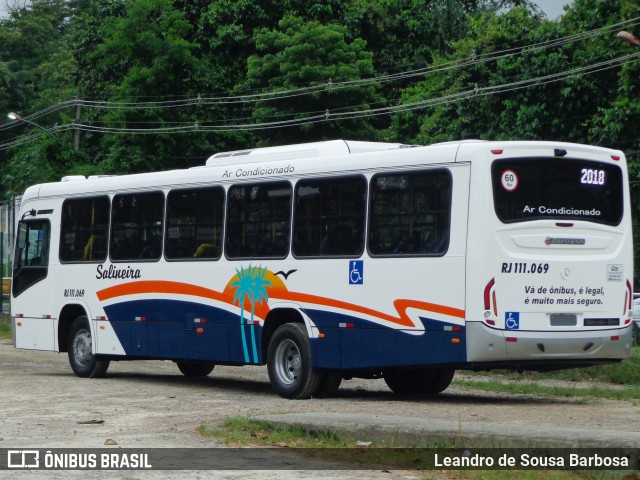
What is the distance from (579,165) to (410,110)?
27856mm

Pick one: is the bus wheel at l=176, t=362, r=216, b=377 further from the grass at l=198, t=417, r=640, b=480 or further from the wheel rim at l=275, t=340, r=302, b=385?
the grass at l=198, t=417, r=640, b=480

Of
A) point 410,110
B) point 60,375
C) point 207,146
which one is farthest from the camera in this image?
point 207,146

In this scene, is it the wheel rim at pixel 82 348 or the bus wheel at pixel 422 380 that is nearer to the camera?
the bus wheel at pixel 422 380

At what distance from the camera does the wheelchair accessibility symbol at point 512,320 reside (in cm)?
1460

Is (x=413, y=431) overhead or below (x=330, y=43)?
below

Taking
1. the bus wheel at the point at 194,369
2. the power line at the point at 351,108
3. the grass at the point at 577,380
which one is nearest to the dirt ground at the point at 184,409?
the bus wheel at the point at 194,369

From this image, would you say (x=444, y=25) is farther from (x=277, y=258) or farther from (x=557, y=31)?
(x=277, y=258)

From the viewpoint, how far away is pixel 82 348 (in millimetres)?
20844

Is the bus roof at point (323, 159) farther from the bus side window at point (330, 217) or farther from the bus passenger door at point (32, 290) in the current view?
the bus passenger door at point (32, 290)

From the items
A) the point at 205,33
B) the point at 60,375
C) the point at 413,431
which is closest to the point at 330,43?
the point at 205,33

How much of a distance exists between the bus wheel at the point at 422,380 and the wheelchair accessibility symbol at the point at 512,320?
2712 millimetres

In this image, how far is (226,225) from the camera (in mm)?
17984

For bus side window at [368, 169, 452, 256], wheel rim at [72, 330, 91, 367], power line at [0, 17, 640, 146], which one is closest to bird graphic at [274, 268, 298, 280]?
bus side window at [368, 169, 452, 256]

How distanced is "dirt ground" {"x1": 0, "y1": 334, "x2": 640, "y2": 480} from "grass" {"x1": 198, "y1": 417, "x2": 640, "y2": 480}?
0.23 meters
